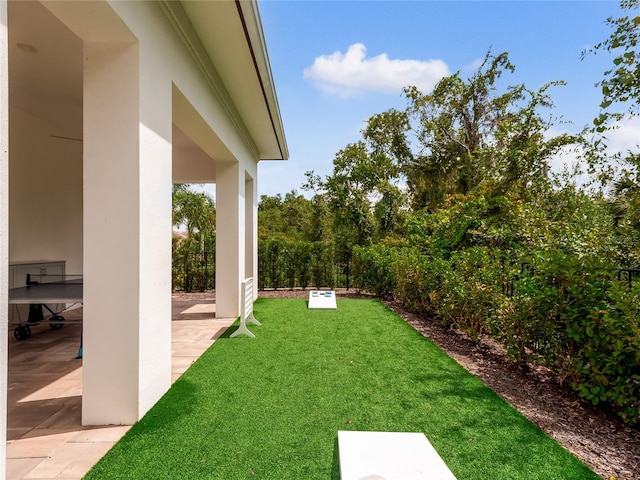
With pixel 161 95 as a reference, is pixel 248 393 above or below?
below

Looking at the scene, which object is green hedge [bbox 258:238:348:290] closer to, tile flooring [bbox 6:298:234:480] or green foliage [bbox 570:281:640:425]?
tile flooring [bbox 6:298:234:480]

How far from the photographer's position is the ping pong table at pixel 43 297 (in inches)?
170

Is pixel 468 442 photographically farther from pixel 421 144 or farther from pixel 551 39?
pixel 421 144

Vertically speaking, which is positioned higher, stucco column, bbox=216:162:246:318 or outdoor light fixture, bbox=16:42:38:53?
outdoor light fixture, bbox=16:42:38:53

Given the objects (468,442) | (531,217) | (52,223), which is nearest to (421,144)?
(531,217)

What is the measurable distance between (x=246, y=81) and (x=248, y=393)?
463cm

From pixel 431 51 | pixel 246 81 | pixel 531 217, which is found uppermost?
pixel 431 51

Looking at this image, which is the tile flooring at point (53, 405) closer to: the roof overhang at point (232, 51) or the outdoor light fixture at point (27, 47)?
the outdoor light fixture at point (27, 47)

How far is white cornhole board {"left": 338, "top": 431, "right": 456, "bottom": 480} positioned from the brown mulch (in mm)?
1565

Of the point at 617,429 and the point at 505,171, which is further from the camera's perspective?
the point at 505,171

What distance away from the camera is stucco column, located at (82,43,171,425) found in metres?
3.11

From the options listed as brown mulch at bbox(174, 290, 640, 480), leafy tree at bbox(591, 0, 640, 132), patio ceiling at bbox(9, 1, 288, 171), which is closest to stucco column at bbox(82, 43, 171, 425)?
patio ceiling at bbox(9, 1, 288, 171)

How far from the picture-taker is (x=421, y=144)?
62.5 ft

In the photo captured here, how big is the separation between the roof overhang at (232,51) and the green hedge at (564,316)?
4.41 meters
